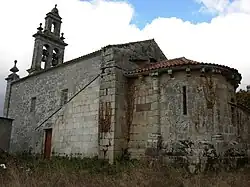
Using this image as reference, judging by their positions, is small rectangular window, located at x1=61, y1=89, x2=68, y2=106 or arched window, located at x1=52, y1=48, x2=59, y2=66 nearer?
small rectangular window, located at x1=61, y1=89, x2=68, y2=106

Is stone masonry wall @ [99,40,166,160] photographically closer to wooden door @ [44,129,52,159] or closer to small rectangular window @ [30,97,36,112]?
wooden door @ [44,129,52,159]

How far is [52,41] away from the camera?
2214cm

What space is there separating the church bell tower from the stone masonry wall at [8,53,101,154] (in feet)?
8.17

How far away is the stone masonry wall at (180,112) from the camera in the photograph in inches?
412

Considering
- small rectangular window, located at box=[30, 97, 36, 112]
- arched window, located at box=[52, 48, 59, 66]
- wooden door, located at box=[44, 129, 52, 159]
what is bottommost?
wooden door, located at box=[44, 129, 52, 159]

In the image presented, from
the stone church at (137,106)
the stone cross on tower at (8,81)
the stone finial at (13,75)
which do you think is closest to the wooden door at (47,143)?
the stone church at (137,106)

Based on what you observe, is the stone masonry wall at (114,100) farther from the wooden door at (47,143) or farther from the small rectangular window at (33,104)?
the small rectangular window at (33,104)

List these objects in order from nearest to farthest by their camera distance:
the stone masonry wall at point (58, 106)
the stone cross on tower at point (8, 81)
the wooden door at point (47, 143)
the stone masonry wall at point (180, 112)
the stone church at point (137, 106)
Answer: the stone masonry wall at point (180, 112)
the stone church at point (137, 106)
the stone masonry wall at point (58, 106)
the wooden door at point (47, 143)
the stone cross on tower at point (8, 81)

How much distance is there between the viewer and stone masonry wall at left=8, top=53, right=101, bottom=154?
42.4 ft

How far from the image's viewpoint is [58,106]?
51.3 feet

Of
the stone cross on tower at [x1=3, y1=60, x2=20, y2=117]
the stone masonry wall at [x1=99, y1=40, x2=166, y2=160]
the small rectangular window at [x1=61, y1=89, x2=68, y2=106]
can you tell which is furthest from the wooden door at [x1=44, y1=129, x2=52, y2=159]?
the stone cross on tower at [x1=3, y1=60, x2=20, y2=117]

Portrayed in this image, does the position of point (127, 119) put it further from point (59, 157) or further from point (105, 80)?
point (59, 157)

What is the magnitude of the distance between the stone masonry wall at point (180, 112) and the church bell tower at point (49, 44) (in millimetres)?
12236

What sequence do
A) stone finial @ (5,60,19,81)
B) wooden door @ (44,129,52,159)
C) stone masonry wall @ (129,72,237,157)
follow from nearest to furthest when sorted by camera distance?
stone masonry wall @ (129,72,237,157) → wooden door @ (44,129,52,159) → stone finial @ (5,60,19,81)
